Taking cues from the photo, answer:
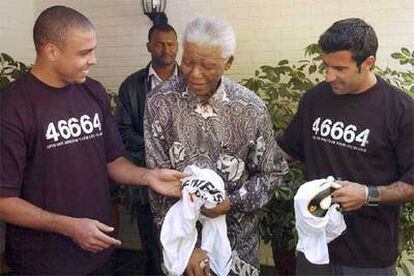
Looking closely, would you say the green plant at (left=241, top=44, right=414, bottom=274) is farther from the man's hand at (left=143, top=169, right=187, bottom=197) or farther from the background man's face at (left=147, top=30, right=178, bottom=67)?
the man's hand at (left=143, top=169, right=187, bottom=197)

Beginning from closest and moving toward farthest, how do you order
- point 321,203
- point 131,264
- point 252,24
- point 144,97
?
1. point 321,203
2. point 144,97
3. point 252,24
4. point 131,264

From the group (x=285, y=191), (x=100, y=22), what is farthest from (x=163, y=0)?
(x=285, y=191)

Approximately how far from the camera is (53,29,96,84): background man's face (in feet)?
6.29

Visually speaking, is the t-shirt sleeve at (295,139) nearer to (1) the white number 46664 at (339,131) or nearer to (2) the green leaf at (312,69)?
(1) the white number 46664 at (339,131)

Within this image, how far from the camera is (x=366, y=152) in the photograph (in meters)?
2.02

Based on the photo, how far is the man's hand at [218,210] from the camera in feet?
6.23

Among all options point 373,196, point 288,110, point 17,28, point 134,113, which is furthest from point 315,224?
point 17,28

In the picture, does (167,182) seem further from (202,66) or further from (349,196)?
(349,196)

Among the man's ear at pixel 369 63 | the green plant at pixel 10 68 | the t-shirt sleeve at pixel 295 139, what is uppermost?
the man's ear at pixel 369 63

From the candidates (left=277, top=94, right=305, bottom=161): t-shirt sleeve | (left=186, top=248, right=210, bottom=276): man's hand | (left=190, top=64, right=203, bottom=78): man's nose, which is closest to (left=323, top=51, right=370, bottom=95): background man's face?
(left=277, top=94, right=305, bottom=161): t-shirt sleeve

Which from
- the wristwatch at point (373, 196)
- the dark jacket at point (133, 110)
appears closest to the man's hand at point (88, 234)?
the wristwatch at point (373, 196)

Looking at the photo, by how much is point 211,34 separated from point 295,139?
30.2 inches

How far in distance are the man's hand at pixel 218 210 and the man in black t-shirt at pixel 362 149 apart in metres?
0.42

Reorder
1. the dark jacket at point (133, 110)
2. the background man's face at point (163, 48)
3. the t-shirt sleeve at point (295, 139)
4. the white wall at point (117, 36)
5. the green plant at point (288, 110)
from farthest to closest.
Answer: the white wall at point (117, 36) < the background man's face at point (163, 48) < the dark jacket at point (133, 110) < the green plant at point (288, 110) < the t-shirt sleeve at point (295, 139)
